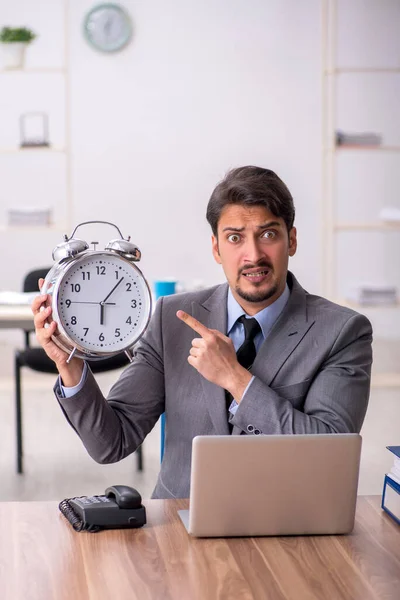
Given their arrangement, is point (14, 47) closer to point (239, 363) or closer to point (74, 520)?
point (239, 363)

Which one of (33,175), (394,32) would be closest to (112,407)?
(33,175)

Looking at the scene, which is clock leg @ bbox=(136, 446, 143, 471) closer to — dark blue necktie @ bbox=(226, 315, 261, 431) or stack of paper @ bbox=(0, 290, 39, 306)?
stack of paper @ bbox=(0, 290, 39, 306)

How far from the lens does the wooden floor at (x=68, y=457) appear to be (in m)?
3.58

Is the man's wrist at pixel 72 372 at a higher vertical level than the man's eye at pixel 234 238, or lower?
lower

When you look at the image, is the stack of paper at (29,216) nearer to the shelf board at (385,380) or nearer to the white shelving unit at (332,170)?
the white shelving unit at (332,170)

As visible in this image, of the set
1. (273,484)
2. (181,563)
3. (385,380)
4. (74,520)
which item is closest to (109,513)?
(74,520)

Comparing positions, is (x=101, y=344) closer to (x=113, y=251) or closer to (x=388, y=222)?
(x=113, y=251)

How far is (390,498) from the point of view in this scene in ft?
5.32

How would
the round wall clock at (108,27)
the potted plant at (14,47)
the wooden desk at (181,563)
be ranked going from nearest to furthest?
the wooden desk at (181,563) < the potted plant at (14,47) < the round wall clock at (108,27)

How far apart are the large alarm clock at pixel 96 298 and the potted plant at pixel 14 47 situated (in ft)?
13.2

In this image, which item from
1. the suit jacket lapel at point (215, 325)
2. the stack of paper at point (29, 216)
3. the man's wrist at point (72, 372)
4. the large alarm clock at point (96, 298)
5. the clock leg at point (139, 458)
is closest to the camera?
the large alarm clock at point (96, 298)

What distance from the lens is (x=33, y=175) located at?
5.98 metres

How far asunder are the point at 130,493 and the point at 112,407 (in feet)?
1.52

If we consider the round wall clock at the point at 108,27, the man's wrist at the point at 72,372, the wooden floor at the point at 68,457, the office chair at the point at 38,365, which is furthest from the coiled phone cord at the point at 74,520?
the round wall clock at the point at 108,27
